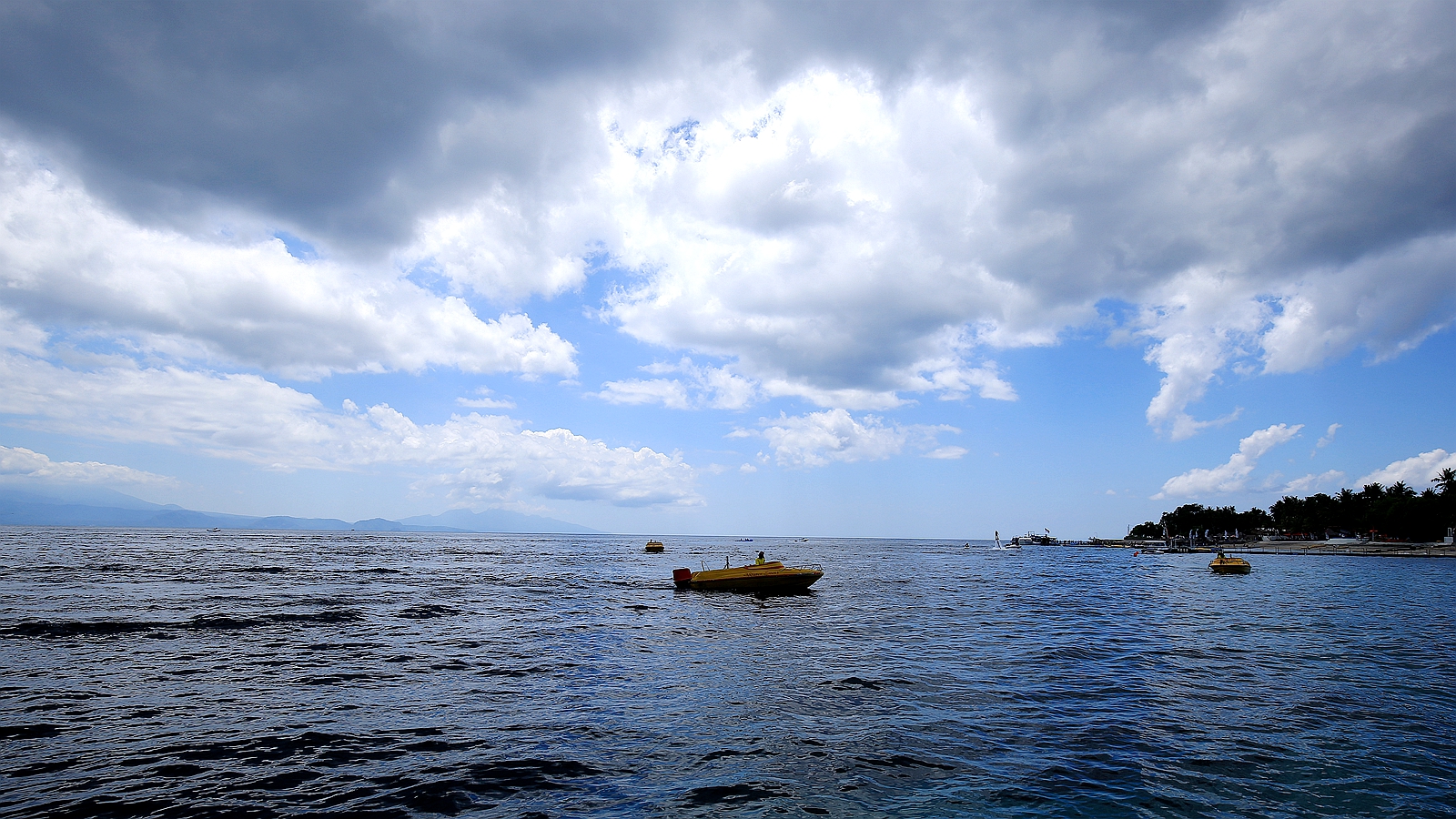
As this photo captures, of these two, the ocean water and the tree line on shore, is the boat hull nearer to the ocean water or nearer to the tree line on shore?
the ocean water

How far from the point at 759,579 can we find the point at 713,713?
31.1m

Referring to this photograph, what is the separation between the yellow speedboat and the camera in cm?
4594

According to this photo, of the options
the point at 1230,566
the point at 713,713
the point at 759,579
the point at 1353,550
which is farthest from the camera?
the point at 1353,550

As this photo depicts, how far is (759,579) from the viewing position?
46.2 metres

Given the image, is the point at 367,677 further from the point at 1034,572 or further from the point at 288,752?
the point at 1034,572

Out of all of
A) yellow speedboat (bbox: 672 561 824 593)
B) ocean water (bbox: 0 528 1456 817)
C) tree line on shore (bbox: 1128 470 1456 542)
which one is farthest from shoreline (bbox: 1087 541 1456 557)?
ocean water (bbox: 0 528 1456 817)

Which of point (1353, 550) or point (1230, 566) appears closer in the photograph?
point (1230, 566)

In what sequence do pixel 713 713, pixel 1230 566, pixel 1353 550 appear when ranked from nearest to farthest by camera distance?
pixel 713 713
pixel 1230 566
pixel 1353 550

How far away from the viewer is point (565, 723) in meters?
14.7

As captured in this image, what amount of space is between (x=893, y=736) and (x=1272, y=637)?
77.9 feet

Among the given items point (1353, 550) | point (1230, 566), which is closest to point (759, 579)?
point (1230, 566)

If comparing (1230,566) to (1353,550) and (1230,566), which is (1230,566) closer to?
(1230,566)

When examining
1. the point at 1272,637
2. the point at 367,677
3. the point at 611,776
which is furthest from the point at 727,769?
the point at 1272,637

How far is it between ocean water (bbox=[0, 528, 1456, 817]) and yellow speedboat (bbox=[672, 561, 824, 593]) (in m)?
11.5
